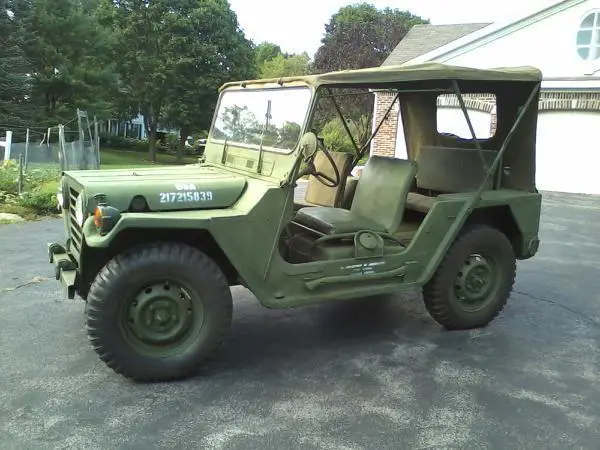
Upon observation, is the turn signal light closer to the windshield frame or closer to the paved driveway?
the paved driveway

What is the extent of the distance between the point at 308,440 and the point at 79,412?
1.28 metres

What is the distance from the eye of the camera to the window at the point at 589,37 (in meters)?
14.5

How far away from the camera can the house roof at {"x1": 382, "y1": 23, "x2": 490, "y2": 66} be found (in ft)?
57.1

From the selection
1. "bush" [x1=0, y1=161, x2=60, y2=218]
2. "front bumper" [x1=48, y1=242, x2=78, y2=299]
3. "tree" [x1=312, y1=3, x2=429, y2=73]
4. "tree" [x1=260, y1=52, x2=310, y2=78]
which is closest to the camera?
"front bumper" [x1=48, y1=242, x2=78, y2=299]

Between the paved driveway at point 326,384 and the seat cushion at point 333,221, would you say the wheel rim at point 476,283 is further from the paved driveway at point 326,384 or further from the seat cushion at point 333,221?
the seat cushion at point 333,221

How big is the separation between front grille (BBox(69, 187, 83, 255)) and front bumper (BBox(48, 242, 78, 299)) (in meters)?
0.12

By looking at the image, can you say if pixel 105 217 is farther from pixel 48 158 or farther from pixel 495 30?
pixel 495 30

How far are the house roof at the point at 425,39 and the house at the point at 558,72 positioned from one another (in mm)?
1328

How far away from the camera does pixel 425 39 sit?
19.6 meters

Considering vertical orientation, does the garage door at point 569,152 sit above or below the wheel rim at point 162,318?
above

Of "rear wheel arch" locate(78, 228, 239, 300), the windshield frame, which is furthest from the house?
"rear wheel arch" locate(78, 228, 239, 300)

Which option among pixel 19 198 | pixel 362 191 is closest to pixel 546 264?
pixel 362 191

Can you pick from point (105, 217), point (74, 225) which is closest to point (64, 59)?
point (74, 225)

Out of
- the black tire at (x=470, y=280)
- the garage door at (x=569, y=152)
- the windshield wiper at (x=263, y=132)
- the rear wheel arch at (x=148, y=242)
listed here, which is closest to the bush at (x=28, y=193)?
the rear wheel arch at (x=148, y=242)
